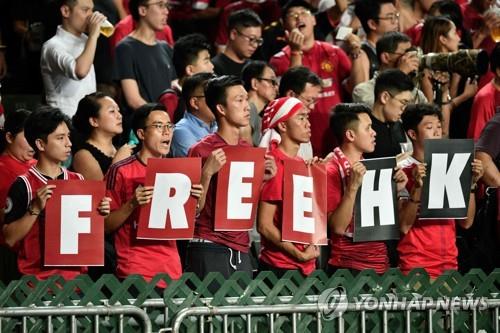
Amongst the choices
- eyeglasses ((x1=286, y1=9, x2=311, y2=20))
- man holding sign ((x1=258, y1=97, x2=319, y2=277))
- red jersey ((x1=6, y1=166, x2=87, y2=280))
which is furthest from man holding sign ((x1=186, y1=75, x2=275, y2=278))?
eyeglasses ((x1=286, y1=9, x2=311, y2=20))

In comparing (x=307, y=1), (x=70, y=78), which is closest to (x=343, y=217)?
(x=70, y=78)

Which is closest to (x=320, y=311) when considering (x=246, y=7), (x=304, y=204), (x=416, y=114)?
(x=304, y=204)

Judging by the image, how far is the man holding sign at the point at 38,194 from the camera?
721 cm

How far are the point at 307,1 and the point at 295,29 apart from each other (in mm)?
1418

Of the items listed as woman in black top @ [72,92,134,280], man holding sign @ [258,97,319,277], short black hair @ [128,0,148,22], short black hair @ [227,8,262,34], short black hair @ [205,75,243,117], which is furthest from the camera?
short black hair @ [227,8,262,34]

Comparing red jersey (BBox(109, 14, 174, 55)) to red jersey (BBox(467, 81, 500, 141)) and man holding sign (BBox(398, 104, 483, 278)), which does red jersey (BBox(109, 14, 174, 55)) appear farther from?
man holding sign (BBox(398, 104, 483, 278))

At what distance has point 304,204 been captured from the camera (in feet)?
25.4

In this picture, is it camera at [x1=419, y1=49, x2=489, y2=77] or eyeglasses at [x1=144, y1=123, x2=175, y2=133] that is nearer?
eyeglasses at [x1=144, y1=123, x2=175, y2=133]

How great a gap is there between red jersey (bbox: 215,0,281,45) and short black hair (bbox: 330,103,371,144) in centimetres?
365

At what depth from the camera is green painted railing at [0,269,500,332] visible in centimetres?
661

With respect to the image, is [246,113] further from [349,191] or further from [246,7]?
[246,7]

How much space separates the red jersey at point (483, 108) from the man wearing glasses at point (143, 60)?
94.8 inches

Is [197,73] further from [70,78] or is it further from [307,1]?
[307,1]

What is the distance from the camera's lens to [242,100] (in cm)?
809
